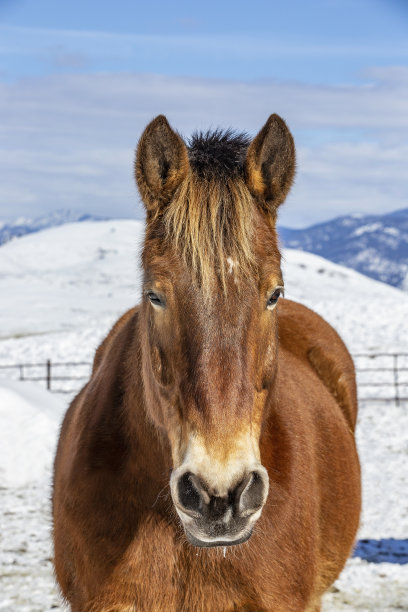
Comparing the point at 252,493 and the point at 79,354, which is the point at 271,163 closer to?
the point at 252,493

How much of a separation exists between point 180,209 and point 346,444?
249 cm

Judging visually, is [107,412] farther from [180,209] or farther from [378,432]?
[378,432]

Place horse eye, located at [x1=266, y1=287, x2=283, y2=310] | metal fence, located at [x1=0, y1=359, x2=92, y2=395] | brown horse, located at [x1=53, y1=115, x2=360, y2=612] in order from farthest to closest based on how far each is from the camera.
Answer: metal fence, located at [x1=0, y1=359, x2=92, y2=395] → horse eye, located at [x1=266, y1=287, x2=283, y2=310] → brown horse, located at [x1=53, y1=115, x2=360, y2=612]

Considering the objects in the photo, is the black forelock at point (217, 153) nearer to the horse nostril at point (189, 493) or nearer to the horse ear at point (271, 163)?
the horse ear at point (271, 163)

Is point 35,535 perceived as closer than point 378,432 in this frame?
Yes

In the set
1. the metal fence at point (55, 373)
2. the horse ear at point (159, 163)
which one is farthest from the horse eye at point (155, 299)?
the metal fence at point (55, 373)

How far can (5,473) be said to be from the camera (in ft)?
32.3

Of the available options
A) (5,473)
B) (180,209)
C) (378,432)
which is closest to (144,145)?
(180,209)

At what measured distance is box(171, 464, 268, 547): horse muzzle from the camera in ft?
7.46

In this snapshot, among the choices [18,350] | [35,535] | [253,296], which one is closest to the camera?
[253,296]

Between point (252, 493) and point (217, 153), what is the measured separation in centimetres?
140

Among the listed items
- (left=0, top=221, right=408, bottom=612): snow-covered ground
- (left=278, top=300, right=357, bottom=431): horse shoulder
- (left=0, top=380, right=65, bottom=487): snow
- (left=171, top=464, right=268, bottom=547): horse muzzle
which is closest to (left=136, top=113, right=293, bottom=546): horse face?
(left=171, top=464, right=268, bottom=547): horse muzzle

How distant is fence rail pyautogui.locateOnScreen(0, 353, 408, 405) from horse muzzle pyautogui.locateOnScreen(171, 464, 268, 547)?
583 inches

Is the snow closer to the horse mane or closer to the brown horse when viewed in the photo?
the brown horse
